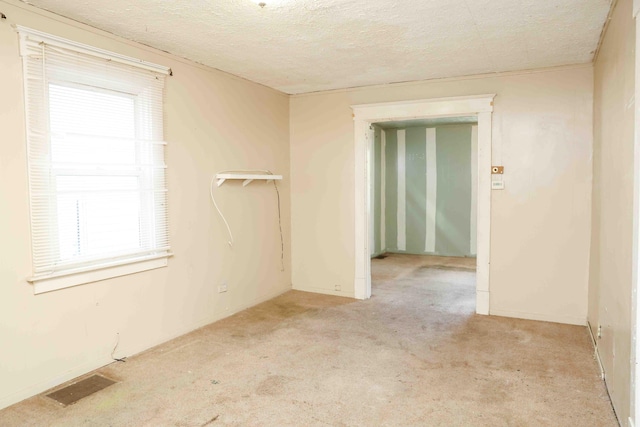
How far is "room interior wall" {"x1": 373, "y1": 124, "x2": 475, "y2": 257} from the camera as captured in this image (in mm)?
7656

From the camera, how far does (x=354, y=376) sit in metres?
2.92

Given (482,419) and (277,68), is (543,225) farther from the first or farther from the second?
(277,68)

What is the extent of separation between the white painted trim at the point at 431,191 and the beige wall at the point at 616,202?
4.47 m

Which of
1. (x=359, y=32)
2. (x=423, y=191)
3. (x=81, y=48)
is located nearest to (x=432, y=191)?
(x=423, y=191)

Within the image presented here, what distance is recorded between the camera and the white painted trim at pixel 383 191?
26.5 feet

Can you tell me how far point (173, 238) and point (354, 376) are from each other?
1.88 m

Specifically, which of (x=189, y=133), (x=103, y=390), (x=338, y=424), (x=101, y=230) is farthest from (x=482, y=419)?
(x=189, y=133)

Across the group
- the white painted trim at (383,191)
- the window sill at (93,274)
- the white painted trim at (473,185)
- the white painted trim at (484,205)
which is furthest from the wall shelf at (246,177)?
the white painted trim at (473,185)

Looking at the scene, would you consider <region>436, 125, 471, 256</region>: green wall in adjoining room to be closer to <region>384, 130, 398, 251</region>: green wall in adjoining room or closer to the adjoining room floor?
<region>384, 130, 398, 251</region>: green wall in adjoining room

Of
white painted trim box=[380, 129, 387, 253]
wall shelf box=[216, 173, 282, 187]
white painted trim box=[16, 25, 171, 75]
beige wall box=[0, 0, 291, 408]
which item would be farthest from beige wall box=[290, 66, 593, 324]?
white painted trim box=[380, 129, 387, 253]

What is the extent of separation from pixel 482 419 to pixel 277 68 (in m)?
3.26

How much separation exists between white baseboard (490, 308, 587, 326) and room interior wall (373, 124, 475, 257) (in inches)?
138

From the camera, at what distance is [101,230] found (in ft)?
10.0

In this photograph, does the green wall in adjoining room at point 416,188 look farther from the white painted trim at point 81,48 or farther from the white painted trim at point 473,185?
the white painted trim at point 81,48
